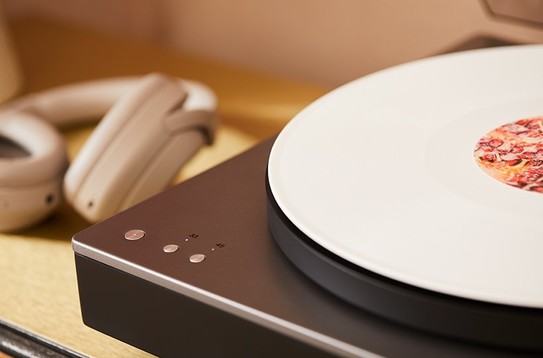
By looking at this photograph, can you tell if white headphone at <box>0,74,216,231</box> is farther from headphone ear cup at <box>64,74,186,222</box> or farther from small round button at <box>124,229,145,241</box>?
small round button at <box>124,229,145,241</box>

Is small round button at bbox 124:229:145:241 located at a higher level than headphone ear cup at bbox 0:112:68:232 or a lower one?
higher

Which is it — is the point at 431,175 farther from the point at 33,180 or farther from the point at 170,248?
the point at 33,180

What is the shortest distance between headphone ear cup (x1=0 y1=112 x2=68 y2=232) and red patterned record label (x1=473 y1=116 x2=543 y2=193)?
367 millimetres

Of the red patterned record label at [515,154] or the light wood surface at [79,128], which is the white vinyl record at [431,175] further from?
the light wood surface at [79,128]

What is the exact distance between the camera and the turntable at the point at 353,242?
467 mm

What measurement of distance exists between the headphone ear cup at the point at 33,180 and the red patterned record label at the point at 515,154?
0.37 meters

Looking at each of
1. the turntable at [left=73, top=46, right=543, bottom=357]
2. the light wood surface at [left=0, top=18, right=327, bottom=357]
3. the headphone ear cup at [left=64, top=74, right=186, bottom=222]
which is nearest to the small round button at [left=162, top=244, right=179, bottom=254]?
the turntable at [left=73, top=46, right=543, bottom=357]

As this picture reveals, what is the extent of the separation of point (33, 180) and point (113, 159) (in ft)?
0.24

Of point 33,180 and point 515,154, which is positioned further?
point 33,180

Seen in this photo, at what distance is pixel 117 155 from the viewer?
29.8 inches

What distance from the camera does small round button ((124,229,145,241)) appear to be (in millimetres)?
567

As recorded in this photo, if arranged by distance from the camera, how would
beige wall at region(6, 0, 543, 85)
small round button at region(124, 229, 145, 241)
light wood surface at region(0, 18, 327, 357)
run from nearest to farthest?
small round button at region(124, 229, 145, 241)
light wood surface at region(0, 18, 327, 357)
beige wall at region(6, 0, 543, 85)

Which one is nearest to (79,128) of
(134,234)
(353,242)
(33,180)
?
(33,180)

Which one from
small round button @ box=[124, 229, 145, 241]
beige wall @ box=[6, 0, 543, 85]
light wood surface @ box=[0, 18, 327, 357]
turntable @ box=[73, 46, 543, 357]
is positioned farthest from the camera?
beige wall @ box=[6, 0, 543, 85]
